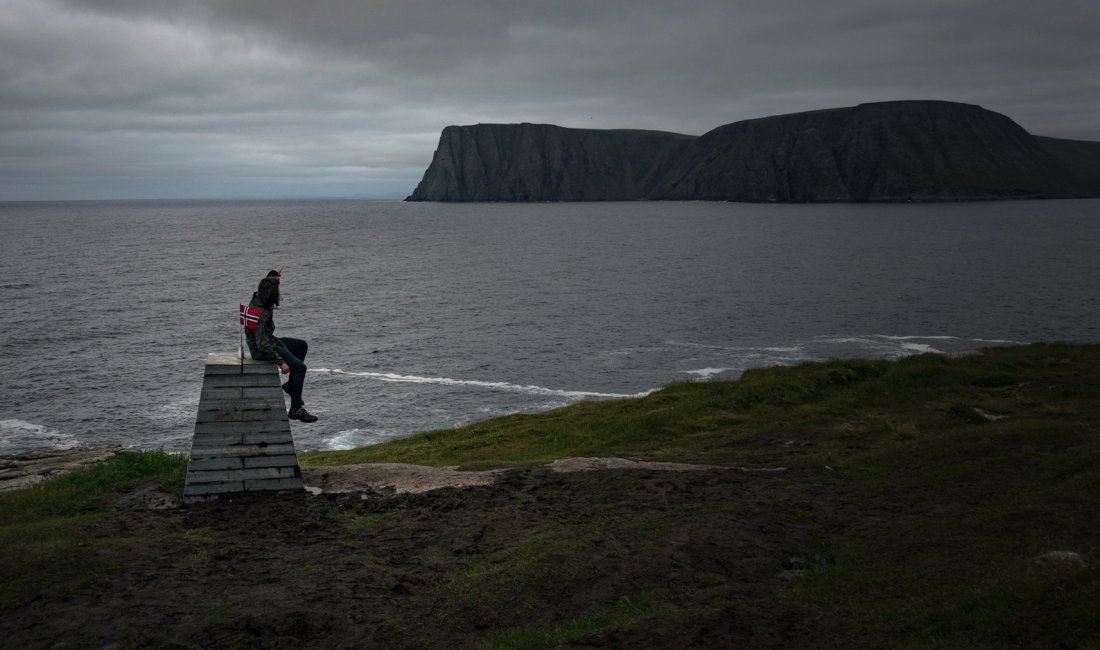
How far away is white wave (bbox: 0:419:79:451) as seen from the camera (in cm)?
4410

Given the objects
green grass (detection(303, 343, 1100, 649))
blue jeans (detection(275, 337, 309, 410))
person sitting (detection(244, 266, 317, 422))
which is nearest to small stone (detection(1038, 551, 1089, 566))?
green grass (detection(303, 343, 1100, 649))

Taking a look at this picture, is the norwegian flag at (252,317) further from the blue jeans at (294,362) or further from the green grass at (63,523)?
the green grass at (63,523)

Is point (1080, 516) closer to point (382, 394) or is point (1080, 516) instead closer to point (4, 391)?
point (382, 394)

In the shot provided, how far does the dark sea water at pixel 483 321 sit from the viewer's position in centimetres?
5406

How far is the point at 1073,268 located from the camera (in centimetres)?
11106

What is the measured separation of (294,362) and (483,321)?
2473 inches

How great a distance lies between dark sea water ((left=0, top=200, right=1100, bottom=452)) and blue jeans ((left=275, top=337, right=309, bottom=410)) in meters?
26.1

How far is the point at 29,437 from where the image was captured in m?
46.0

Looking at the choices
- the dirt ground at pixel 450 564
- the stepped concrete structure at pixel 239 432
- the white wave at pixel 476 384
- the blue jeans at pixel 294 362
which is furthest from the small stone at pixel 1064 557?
the white wave at pixel 476 384

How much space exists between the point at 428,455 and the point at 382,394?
26.4 meters

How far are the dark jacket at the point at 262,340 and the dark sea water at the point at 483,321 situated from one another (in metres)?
27.3

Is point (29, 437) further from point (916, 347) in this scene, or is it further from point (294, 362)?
point (916, 347)

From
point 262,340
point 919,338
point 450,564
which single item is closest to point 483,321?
point 919,338

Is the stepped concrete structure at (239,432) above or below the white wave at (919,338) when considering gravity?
above
